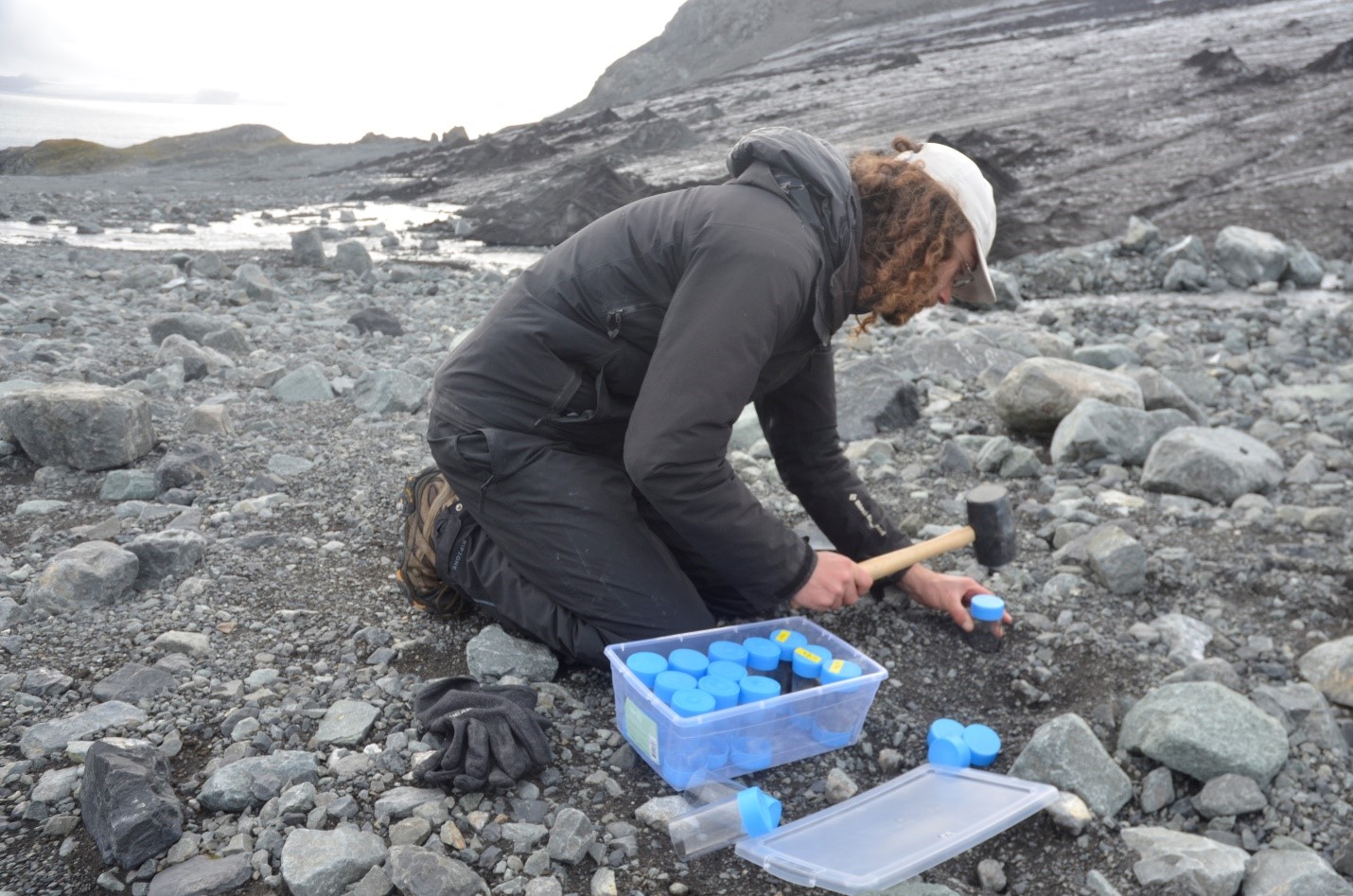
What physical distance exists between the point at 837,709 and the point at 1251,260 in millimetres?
7834

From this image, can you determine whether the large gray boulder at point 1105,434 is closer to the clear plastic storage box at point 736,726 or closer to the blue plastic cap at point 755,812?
the clear plastic storage box at point 736,726

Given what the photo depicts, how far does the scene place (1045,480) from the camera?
410 centimetres

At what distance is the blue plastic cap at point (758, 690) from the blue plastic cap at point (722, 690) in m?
0.01

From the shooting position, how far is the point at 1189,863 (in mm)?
2008

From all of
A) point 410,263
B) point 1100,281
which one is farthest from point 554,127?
point 1100,281

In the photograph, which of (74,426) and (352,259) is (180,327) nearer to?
(74,426)

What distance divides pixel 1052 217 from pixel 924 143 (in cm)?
914

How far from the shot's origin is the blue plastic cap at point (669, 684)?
2.33 meters

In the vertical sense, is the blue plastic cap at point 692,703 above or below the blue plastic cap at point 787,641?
above

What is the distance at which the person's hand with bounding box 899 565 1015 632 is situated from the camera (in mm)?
2926

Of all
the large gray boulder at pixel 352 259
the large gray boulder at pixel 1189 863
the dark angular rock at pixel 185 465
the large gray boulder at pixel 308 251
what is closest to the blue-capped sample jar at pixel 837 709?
the large gray boulder at pixel 1189 863

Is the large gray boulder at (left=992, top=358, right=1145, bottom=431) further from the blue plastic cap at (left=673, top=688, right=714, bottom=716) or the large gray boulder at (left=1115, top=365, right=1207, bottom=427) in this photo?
the blue plastic cap at (left=673, top=688, right=714, bottom=716)

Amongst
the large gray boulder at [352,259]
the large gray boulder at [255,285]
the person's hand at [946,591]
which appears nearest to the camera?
the person's hand at [946,591]

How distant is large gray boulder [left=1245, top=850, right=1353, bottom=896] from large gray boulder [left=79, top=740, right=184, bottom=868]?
2.09m
